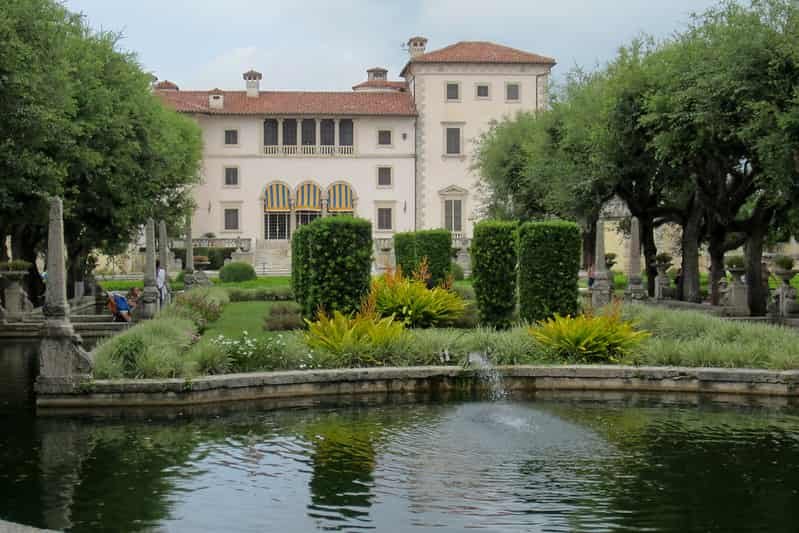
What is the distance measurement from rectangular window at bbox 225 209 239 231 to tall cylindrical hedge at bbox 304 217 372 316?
39.5 metres

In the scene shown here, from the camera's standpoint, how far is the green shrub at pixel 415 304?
60.5ft

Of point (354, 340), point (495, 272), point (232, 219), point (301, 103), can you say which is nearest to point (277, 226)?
point (232, 219)

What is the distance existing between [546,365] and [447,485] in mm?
5050

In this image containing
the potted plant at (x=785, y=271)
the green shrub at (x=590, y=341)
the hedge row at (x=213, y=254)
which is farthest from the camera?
the hedge row at (x=213, y=254)

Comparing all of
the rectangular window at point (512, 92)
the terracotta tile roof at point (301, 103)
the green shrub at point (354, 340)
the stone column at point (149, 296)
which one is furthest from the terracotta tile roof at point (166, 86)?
the green shrub at point (354, 340)

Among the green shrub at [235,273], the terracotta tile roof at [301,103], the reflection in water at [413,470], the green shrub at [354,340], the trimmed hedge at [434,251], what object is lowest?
the reflection in water at [413,470]

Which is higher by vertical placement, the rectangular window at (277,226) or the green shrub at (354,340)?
the rectangular window at (277,226)

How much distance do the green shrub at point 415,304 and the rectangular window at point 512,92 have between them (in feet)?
130

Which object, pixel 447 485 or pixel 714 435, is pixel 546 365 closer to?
pixel 714 435

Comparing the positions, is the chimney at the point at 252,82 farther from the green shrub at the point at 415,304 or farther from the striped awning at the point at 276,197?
the green shrub at the point at 415,304

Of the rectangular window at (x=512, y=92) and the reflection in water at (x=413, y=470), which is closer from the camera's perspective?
the reflection in water at (x=413, y=470)

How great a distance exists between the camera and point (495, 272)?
1786cm

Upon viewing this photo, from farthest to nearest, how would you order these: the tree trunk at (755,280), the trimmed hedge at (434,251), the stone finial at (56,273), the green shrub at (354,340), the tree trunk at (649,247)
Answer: the tree trunk at (649,247)
the trimmed hedge at (434,251)
the tree trunk at (755,280)
the green shrub at (354,340)
the stone finial at (56,273)

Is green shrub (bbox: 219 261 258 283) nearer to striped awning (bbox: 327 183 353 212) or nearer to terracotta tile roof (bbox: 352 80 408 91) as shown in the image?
striped awning (bbox: 327 183 353 212)
